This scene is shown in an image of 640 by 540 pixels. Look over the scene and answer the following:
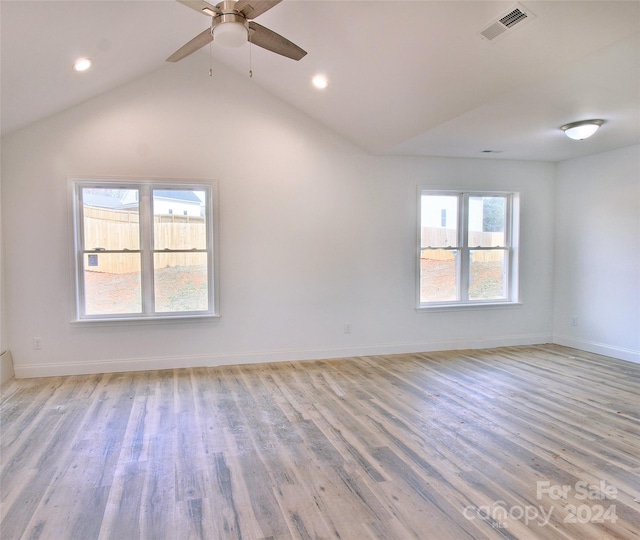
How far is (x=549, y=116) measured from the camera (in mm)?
3822

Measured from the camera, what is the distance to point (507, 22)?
2656 millimetres

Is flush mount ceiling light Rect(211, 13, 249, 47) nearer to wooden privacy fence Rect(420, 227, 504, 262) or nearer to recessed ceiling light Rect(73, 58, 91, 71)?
recessed ceiling light Rect(73, 58, 91, 71)

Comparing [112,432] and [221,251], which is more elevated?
[221,251]

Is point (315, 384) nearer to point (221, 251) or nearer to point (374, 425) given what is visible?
point (374, 425)

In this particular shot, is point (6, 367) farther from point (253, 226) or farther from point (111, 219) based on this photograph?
point (253, 226)

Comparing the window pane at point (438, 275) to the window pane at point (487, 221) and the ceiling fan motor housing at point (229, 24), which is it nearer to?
the window pane at point (487, 221)

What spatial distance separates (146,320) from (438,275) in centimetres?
378

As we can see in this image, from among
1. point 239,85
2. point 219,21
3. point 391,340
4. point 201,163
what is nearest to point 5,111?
point 201,163

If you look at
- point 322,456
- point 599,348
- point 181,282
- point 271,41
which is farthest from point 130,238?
point 599,348

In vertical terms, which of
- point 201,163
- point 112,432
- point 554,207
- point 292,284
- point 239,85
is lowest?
point 112,432

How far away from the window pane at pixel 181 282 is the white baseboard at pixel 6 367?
153 centimetres

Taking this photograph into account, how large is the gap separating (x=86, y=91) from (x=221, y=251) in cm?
213

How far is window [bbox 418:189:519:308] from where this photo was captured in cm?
552

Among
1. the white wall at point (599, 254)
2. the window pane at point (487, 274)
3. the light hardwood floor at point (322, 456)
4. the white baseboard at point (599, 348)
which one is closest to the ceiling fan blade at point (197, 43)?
the light hardwood floor at point (322, 456)
